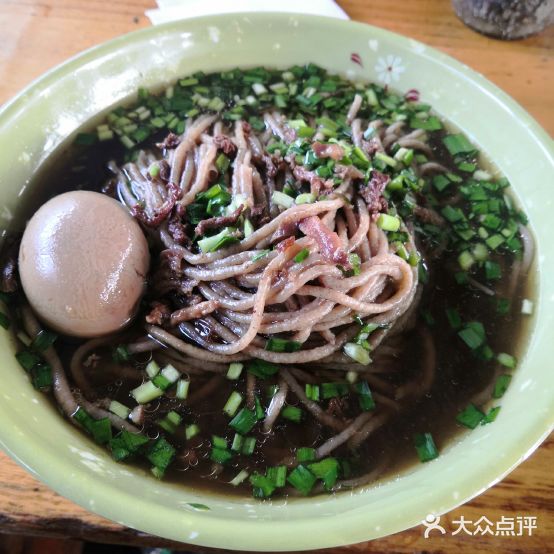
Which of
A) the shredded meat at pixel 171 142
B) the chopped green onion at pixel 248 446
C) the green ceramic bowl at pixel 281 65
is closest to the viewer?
the green ceramic bowl at pixel 281 65

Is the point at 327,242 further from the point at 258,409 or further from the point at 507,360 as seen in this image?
the point at 507,360

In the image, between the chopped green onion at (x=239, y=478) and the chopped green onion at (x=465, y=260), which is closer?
the chopped green onion at (x=239, y=478)

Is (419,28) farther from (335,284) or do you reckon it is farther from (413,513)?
(413,513)

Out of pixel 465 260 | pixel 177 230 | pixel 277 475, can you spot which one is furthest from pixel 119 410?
pixel 465 260

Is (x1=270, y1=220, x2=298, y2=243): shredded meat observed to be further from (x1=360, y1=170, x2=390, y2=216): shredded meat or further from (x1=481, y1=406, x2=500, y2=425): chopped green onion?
(x1=481, y1=406, x2=500, y2=425): chopped green onion

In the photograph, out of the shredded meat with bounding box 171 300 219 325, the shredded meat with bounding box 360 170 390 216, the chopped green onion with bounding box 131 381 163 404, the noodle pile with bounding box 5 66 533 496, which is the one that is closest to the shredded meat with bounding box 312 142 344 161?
the noodle pile with bounding box 5 66 533 496

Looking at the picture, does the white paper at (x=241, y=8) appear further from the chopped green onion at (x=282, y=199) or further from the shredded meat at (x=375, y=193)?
the chopped green onion at (x=282, y=199)

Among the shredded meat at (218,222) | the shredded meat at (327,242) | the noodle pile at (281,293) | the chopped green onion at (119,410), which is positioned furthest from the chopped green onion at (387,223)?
the chopped green onion at (119,410)
